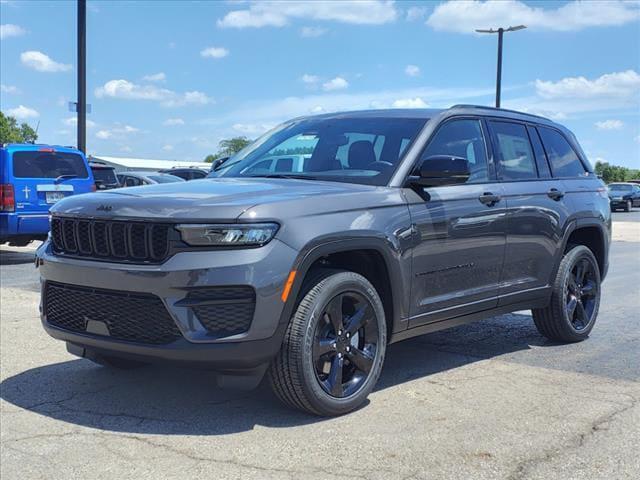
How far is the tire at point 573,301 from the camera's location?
6.00 m

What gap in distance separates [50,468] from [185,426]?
30.3 inches

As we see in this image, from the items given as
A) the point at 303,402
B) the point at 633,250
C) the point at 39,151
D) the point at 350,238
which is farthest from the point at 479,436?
the point at 633,250

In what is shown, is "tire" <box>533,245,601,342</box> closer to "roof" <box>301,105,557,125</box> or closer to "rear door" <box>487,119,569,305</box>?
"rear door" <box>487,119,569,305</box>

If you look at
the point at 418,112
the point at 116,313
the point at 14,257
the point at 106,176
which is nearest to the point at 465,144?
the point at 418,112

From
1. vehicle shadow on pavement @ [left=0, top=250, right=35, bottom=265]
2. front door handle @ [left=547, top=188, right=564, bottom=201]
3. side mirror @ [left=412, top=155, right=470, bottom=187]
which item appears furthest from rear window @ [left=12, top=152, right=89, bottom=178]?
side mirror @ [left=412, top=155, right=470, bottom=187]

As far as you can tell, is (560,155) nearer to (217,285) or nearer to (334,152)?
(334,152)

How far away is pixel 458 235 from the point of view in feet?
16.0

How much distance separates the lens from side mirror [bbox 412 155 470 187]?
15.0ft

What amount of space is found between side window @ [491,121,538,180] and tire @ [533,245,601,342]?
86cm

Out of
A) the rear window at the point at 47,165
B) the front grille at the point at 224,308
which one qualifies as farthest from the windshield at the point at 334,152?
the rear window at the point at 47,165

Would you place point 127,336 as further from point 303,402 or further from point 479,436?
point 479,436

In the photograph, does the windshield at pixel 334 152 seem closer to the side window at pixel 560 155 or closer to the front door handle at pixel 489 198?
the front door handle at pixel 489 198

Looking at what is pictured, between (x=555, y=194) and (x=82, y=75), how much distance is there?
15.1 m

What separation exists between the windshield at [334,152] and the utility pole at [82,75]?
14.0m
